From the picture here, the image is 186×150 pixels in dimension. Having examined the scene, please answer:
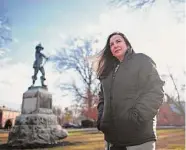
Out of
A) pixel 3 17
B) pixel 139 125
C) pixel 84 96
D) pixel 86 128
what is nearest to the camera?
pixel 139 125

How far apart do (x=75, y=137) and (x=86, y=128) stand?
36cm

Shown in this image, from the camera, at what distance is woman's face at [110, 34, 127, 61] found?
0.84 metres

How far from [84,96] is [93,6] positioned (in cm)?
94

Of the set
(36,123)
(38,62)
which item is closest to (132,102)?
(38,62)

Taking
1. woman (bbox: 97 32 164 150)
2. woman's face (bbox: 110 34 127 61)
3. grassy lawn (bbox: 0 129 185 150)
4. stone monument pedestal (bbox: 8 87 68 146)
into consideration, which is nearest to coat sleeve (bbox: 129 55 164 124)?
woman (bbox: 97 32 164 150)

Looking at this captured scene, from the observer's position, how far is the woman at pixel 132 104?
68 cm

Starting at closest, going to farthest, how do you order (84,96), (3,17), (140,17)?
1. (3,17)
2. (140,17)
3. (84,96)

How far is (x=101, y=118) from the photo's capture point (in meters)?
0.78

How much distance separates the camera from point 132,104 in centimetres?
72

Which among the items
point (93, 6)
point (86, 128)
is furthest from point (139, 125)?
point (86, 128)

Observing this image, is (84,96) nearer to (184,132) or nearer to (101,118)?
(184,132)

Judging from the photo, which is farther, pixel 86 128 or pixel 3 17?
pixel 86 128

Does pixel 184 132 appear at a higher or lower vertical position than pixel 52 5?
lower

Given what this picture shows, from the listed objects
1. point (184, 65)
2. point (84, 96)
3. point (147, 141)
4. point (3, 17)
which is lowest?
point (147, 141)
